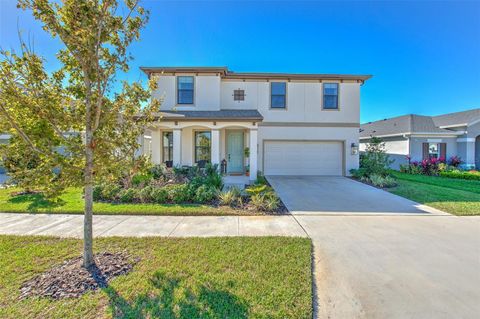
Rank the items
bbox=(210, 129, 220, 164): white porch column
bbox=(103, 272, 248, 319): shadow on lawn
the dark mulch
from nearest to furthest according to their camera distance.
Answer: bbox=(103, 272, 248, 319): shadow on lawn → the dark mulch → bbox=(210, 129, 220, 164): white porch column

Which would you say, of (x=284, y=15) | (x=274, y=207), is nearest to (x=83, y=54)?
(x=274, y=207)

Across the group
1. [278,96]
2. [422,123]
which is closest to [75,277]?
[278,96]

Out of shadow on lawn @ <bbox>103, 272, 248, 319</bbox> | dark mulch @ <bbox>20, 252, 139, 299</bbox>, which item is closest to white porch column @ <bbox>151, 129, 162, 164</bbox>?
dark mulch @ <bbox>20, 252, 139, 299</bbox>

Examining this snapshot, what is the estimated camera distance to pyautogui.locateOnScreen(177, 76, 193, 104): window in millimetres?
12258

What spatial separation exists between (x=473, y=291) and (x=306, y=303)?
241 cm

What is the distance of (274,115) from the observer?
13.1 meters

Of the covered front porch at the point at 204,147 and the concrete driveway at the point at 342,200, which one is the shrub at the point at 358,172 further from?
the covered front porch at the point at 204,147

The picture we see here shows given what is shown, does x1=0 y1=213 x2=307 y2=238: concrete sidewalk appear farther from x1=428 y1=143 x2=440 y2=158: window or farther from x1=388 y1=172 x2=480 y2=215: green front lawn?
x1=428 y1=143 x2=440 y2=158: window

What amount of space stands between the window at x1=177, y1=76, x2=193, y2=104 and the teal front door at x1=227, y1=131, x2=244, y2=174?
3.23 metres

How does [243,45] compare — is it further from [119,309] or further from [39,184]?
[119,309]

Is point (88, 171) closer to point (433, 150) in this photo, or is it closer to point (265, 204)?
point (265, 204)

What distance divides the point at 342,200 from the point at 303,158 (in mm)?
5931

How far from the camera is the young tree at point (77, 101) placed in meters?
2.76

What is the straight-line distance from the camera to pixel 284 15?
9.83m
